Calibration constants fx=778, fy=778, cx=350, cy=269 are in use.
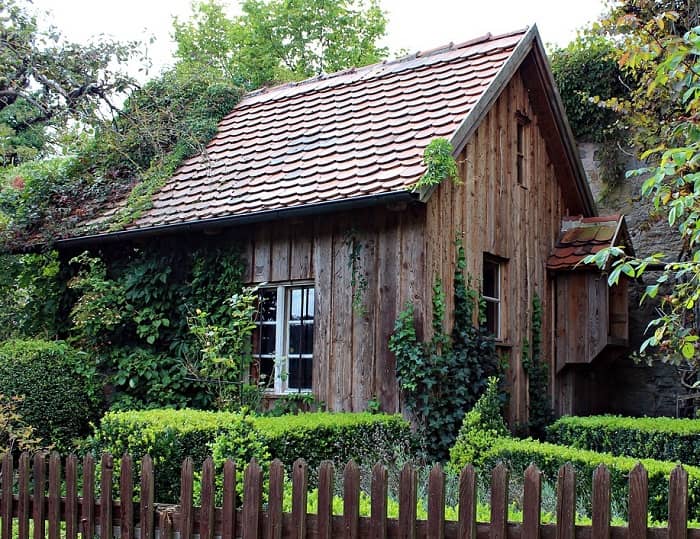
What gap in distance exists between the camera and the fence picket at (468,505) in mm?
4121

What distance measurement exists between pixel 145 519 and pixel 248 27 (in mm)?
30564

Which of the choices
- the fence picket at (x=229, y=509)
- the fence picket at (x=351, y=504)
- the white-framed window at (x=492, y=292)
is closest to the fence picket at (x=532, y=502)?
the fence picket at (x=351, y=504)

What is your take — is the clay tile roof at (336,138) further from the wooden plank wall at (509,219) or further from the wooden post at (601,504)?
the wooden post at (601,504)

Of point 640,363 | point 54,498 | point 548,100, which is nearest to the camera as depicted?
point 54,498

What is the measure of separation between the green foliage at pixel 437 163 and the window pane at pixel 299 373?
9.75 feet

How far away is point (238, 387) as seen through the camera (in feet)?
33.6

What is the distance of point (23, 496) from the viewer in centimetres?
546

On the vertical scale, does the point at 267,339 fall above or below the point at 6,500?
above

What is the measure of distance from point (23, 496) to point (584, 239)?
9843 millimetres

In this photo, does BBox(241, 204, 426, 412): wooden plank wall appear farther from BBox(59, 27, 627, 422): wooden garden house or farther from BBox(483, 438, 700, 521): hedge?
BBox(483, 438, 700, 521): hedge

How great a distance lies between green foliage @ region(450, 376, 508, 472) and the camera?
328 inches

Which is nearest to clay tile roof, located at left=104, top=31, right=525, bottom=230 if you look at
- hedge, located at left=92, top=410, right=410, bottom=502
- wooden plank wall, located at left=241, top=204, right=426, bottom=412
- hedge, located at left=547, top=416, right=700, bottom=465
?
wooden plank wall, located at left=241, top=204, right=426, bottom=412

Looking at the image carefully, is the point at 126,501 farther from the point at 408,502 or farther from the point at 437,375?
the point at 437,375

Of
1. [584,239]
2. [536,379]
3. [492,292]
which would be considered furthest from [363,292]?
[584,239]
